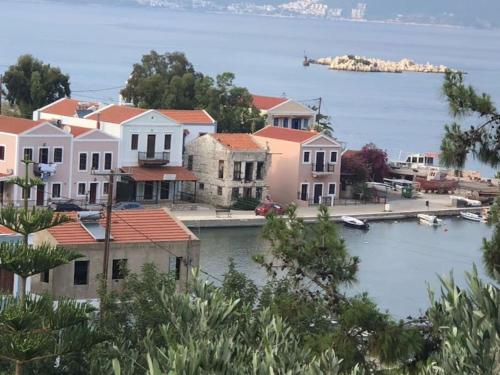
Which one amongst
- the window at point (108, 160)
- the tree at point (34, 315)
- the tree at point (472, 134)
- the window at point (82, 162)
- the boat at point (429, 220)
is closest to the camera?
the tree at point (34, 315)

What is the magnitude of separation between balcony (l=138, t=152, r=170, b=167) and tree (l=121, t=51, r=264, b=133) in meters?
5.59

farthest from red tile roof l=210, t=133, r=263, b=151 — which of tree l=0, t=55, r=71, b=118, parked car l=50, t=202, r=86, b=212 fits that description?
tree l=0, t=55, r=71, b=118

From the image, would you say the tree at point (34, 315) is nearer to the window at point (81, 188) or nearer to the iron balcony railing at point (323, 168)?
the window at point (81, 188)

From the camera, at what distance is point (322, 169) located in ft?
123

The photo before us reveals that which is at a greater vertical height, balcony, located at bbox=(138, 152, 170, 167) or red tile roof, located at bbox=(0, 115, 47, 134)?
red tile roof, located at bbox=(0, 115, 47, 134)

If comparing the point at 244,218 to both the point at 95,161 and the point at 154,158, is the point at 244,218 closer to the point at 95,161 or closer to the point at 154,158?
the point at 154,158

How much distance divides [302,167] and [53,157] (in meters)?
7.02

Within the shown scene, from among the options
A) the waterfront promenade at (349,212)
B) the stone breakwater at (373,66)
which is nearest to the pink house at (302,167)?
the waterfront promenade at (349,212)

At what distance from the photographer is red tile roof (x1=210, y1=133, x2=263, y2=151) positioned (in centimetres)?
3584

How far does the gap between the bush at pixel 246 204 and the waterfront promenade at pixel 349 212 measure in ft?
1.27

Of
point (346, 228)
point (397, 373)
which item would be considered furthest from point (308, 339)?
point (346, 228)

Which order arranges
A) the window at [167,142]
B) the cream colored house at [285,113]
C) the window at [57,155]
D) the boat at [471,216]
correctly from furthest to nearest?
the cream colored house at [285,113] < the boat at [471,216] < the window at [167,142] < the window at [57,155]

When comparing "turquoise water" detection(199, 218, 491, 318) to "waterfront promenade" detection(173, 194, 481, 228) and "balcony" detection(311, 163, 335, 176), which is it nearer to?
"waterfront promenade" detection(173, 194, 481, 228)

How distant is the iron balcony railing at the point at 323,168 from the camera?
1463 inches
